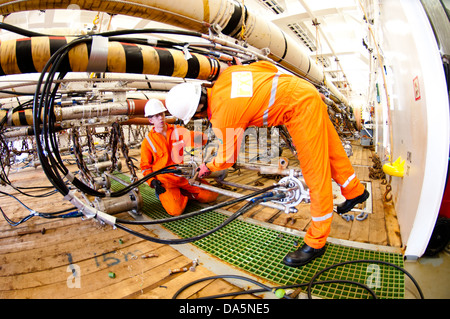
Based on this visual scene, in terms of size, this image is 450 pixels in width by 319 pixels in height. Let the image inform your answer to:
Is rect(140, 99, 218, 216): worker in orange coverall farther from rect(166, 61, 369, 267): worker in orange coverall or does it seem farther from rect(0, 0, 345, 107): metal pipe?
rect(166, 61, 369, 267): worker in orange coverall

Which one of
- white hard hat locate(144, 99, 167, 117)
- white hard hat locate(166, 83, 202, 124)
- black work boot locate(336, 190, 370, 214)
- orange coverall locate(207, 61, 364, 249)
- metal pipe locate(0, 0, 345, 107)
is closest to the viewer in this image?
metal pipe locate(0, 0, 345, 107)

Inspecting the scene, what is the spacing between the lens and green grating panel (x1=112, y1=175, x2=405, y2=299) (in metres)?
1.40

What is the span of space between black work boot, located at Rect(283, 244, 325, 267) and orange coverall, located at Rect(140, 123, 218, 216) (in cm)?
151

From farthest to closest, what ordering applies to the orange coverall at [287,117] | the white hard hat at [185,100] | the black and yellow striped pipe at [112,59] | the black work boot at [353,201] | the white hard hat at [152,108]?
the white hard hat at [152,108] → the black work boot at [353,201] → the white hard hat at [185,100] → the orange coverall at [287,117] → the black and yellow striped pipe at [112,59]

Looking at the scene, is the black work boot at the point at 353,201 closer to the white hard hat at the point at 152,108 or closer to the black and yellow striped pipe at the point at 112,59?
the black and yellow striped pipe at the point at 112,59

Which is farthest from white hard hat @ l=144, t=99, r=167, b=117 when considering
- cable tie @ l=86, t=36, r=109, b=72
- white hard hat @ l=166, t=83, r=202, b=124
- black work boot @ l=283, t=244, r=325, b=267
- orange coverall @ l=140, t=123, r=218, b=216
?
black work boot @ l=283, t=244, r=325, b=267

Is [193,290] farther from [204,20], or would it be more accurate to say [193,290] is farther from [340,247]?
[204,20]

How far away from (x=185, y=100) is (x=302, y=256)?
5.06 ft

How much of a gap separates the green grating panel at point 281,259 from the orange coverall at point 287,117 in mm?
219

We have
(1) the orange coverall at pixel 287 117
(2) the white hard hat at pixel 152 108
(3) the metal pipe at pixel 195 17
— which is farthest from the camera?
(2) the white hard hat at pixel 152 108

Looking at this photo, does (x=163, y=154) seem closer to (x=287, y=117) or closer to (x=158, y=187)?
(x=158, y=187)

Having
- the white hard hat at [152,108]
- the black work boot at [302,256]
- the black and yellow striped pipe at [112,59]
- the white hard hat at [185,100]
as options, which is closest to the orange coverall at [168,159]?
the white hard hat at [152,108]

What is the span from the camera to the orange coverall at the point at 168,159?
2734 mm
